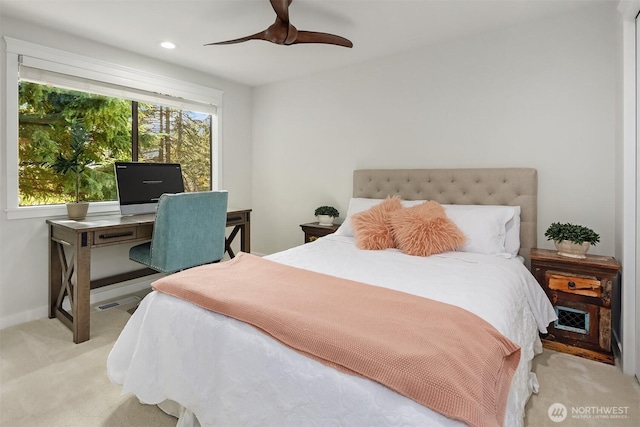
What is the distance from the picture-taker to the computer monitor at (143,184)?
3111mm

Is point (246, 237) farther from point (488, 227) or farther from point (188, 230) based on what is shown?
point (488, 227)

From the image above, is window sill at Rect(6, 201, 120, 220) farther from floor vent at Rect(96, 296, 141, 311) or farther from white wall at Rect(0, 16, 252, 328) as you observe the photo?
floor vent at Rect(96, 296, 141, 311)

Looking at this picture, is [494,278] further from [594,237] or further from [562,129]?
[562,129]

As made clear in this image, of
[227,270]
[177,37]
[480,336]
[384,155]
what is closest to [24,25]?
[177,37]

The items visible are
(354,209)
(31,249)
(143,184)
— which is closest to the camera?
(31,249)

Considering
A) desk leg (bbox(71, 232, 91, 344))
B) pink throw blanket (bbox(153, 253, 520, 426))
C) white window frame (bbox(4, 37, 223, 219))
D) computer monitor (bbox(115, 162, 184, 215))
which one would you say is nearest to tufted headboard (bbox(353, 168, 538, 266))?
pink throw blanket (bbox(153, 253, 520, 426))

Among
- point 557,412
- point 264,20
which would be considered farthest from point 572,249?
point 264,20

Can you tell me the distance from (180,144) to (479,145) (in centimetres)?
335

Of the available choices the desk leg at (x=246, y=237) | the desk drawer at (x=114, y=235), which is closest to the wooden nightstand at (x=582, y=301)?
the desk leg at (x=246, y=237)

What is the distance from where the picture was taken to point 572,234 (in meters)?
2.29

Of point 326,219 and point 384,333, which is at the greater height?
point 326,219

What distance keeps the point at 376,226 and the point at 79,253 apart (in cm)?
218

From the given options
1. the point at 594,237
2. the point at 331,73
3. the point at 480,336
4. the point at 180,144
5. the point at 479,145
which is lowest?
the point at 480,336

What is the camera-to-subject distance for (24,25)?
265 centimetres
